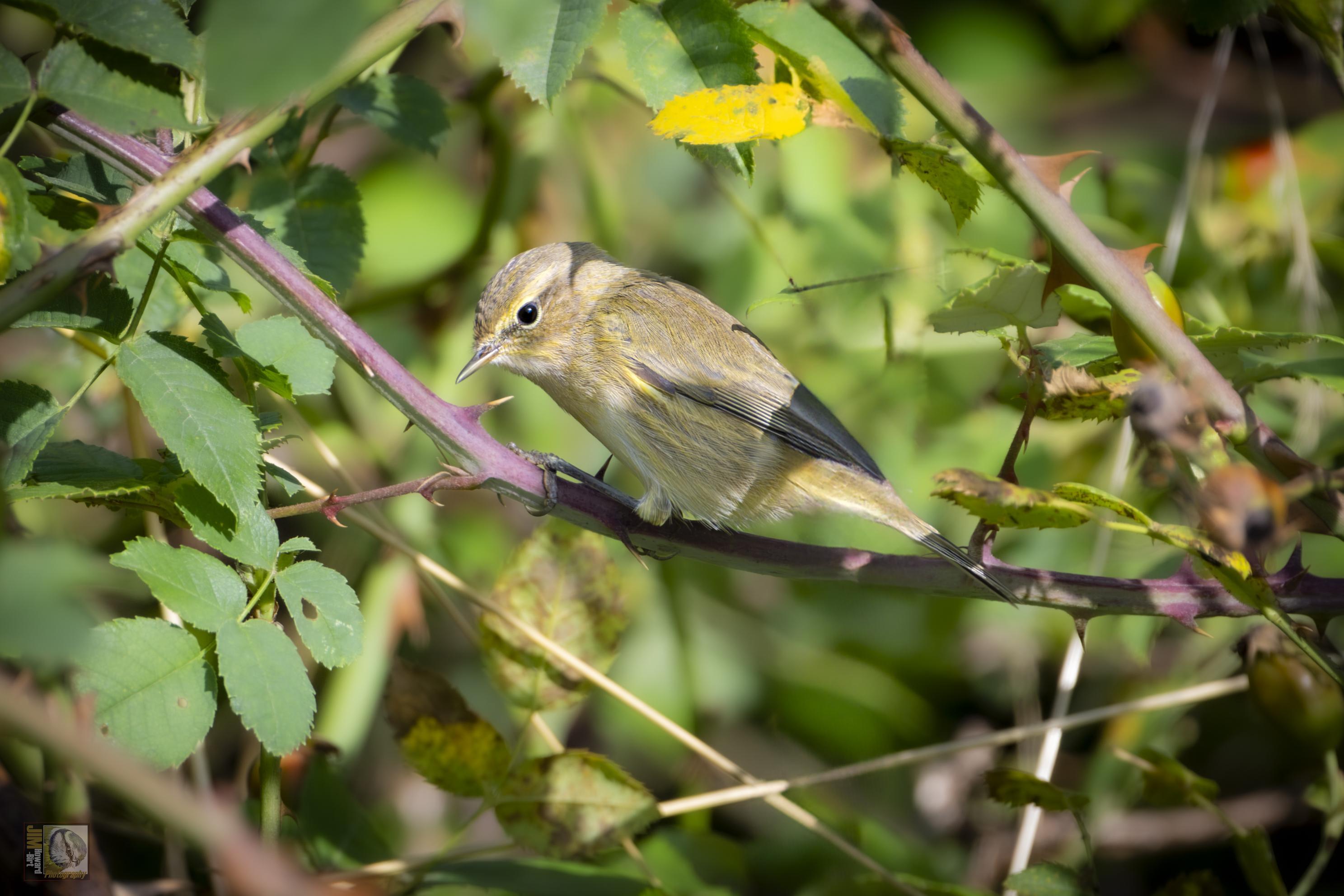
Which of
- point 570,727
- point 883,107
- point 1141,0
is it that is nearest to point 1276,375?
point 883,107

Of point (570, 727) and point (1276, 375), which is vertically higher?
point (1276, 375)

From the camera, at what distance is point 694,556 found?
197cm

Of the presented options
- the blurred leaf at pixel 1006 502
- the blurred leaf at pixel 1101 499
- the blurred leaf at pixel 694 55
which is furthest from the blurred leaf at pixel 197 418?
the blurred leaf at pixel 1101 499

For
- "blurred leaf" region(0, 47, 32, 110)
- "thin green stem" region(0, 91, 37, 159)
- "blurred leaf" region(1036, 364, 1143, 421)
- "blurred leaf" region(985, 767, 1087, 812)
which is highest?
"blurred leaf" region(0, 47, 32, 110)

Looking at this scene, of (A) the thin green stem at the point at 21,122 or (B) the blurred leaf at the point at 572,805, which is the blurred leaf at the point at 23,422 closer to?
(A) the thin green stem at the point at 21,122

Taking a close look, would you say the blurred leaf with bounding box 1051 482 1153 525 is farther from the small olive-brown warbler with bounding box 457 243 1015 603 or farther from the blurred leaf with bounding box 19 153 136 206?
the blurred leaf with bounding box 19 153 136 206

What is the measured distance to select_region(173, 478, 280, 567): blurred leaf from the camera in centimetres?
159

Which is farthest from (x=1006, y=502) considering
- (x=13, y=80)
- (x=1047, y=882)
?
(x=13, y=80)

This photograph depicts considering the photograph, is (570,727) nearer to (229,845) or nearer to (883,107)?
(883,107)

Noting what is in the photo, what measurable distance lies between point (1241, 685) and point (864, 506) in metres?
1.03

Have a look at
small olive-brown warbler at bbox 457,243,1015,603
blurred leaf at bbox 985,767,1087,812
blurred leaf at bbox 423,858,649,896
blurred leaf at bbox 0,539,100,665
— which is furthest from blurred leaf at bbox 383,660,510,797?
blurred leaf at bbox 0,539,100,665

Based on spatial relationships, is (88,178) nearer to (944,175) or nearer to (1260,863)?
(944,175)

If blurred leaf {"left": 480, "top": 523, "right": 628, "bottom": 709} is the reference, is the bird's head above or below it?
above

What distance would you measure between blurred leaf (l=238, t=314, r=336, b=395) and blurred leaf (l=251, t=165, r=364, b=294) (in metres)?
0.45
